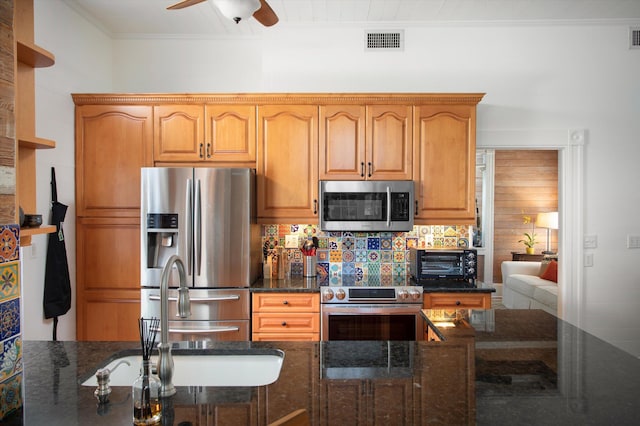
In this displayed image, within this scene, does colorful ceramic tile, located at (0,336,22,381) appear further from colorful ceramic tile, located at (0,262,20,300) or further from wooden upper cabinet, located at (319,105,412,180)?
wooden upper cabinet, located at (319,105,412,180)

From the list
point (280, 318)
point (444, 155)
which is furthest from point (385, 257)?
point (280, 318)

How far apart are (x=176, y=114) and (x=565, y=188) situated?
3.28 metres

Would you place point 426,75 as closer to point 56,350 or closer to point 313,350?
point 313,350

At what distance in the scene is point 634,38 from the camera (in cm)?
353

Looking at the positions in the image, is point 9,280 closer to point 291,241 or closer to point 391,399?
point 391,399

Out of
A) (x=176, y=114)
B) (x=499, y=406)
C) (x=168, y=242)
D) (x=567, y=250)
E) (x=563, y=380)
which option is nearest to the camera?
(x=499, y=406)

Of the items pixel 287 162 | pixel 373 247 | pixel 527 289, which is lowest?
pixel 527 289

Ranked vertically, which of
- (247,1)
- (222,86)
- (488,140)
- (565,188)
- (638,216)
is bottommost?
(638,216)

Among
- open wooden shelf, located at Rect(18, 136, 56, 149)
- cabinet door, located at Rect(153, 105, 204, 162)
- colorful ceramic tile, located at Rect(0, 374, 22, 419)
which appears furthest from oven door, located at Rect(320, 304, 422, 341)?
colorful ceramic tile, located at Rect(0, 374, 22, 419)

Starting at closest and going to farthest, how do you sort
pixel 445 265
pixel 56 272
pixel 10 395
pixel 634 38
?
1. pixel 10 395
2. pixel 56 272
3. pixel 445 265
4. pixel 634 38

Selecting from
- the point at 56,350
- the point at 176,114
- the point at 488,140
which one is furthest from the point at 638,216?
the point at 56,350

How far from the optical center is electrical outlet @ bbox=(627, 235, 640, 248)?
11.6 feet

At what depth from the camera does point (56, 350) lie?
158cm

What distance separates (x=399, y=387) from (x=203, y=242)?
2.13m
